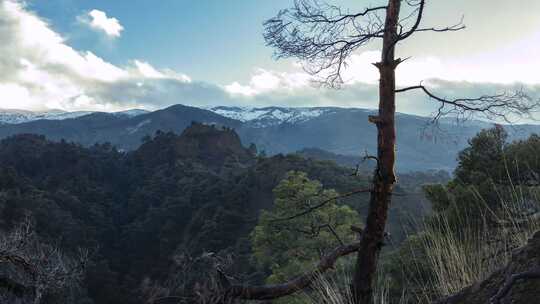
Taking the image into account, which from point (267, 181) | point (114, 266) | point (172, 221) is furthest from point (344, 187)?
point (114, 266)

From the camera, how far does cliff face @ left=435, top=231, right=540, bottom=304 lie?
2.14 meters

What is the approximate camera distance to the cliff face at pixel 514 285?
7.03 ft

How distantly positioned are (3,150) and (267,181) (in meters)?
63.4

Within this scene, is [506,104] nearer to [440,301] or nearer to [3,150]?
[440,301]

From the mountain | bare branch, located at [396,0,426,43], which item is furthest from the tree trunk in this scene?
the mountain

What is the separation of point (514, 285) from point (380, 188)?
3.82 ft

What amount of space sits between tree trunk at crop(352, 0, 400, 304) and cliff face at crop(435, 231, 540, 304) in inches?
19.5

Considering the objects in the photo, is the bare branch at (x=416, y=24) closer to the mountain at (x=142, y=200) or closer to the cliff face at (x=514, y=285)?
the cliff face at (x=514, y=285)

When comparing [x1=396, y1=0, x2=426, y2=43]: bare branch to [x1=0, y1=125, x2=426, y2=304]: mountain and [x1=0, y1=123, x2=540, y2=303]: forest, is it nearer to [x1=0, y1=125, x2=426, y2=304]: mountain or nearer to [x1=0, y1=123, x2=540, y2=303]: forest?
[x1=0, y1=123, x2=540, y2=303]: forest

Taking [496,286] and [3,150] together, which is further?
[3,150]

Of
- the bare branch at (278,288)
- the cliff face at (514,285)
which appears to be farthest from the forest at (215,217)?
the cliff face at (514,285)

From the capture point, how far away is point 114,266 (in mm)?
57344

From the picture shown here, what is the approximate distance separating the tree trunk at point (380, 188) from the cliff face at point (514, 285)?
0.50 meters

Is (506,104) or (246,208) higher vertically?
(506,104)
